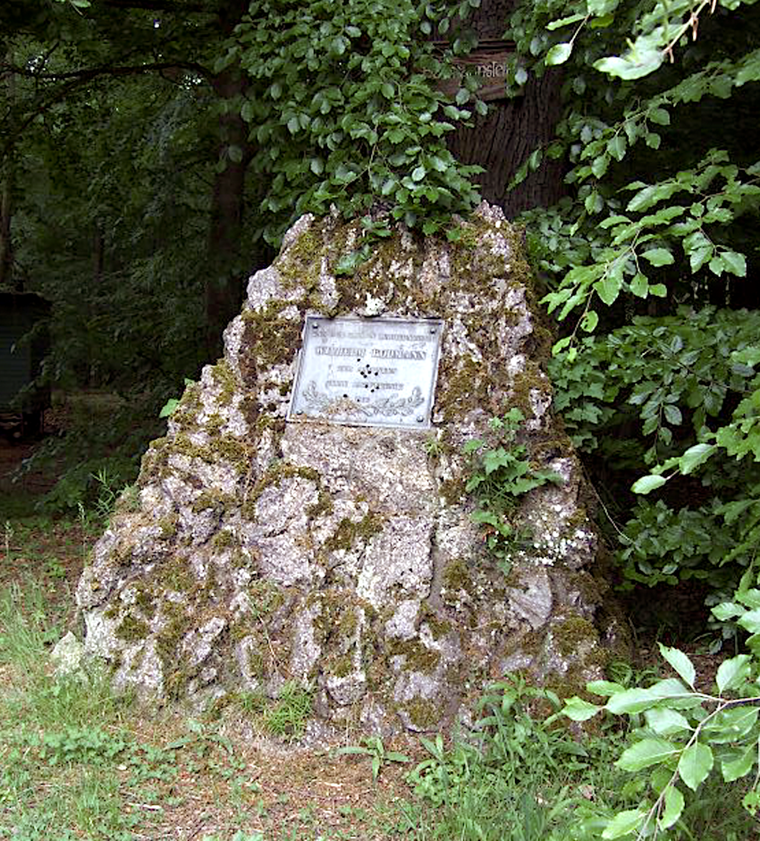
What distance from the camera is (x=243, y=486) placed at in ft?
13.9

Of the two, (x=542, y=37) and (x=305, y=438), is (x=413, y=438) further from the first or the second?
(x=542, y=37)

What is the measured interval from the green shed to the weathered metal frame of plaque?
10.8m

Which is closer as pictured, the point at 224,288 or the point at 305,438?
the point at 305,438

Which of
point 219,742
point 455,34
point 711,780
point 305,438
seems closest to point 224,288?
point 455,34

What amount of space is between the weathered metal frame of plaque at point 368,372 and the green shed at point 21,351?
10.8 m

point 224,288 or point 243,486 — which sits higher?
point 224,288

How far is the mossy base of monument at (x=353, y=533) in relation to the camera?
12.2 ft

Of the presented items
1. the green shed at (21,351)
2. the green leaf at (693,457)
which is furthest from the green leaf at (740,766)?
the green shed at (21,351)

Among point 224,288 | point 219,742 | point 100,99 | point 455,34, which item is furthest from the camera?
point 100,99

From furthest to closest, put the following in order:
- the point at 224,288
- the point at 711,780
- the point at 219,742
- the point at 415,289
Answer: the point at 224,288 < the point at 415,289 < the point at 219,742 < the point at 711,780

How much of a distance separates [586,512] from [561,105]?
2360 millimetres

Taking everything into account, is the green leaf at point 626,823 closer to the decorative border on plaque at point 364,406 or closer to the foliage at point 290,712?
the foliage at point 290,712

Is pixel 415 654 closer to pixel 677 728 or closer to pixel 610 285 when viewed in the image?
pixel 610 285

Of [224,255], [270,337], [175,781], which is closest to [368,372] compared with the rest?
[270,337]
